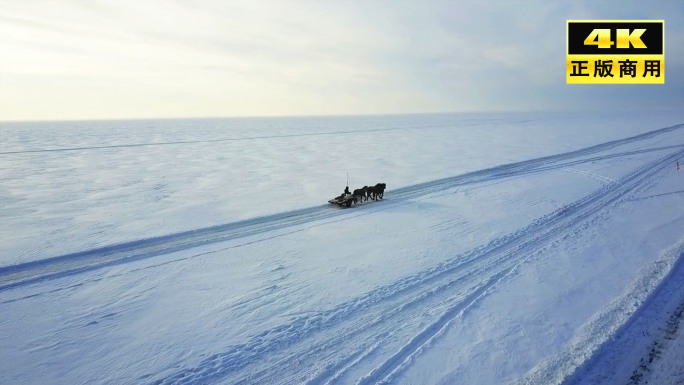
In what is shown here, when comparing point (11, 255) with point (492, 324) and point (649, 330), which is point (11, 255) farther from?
point (649, 330)

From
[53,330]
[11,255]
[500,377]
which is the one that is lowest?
[500,377]

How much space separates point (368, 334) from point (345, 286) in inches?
72.4

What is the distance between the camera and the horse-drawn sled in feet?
47.2

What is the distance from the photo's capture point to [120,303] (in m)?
7.64

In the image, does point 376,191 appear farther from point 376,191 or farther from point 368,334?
point 368,334

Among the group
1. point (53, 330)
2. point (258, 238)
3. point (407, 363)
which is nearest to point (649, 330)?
point (407, 363)

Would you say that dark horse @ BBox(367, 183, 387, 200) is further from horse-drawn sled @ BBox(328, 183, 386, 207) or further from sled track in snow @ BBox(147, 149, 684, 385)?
sled track in snow @ BBox(147, 149, 684, 385)

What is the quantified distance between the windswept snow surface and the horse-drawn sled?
51cm

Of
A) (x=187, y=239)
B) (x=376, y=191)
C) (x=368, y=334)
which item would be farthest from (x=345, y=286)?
(x=376, y=191)

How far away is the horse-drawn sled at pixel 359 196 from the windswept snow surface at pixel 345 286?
0.51 m

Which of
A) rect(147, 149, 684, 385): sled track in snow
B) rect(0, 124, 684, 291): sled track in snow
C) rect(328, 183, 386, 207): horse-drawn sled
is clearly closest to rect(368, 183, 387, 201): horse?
rect(328, 183, 386, 207): horse-drawn sled

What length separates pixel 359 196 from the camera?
49.6 ft

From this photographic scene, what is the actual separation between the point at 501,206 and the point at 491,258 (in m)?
5.63

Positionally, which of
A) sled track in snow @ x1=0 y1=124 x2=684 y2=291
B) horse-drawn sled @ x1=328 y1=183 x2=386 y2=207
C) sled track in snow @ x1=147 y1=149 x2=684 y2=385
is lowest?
sled track in snow @ x1=147 y1=149 x2=684 y2=385
